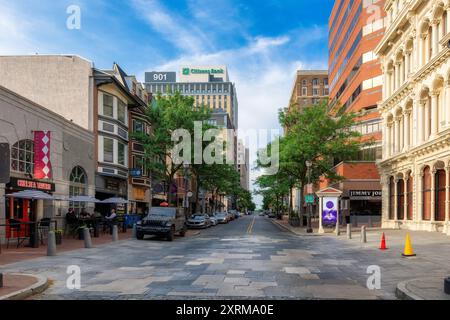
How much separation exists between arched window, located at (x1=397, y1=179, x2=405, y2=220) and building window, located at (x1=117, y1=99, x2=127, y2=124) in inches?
963

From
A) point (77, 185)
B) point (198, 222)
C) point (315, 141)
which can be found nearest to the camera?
point (77, 185)

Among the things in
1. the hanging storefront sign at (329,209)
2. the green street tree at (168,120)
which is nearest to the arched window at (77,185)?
the green street tree at (168,120)

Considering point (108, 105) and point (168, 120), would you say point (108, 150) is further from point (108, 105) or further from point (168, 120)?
point (168, 120)

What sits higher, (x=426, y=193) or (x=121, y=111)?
(x=121, y=111)

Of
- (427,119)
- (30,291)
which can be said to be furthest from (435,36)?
(30,291)

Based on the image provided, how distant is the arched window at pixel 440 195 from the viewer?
29.9m

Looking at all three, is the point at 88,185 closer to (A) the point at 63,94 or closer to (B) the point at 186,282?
(A) the point at 63,94

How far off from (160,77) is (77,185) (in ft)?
515

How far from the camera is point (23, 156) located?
22.7 metres

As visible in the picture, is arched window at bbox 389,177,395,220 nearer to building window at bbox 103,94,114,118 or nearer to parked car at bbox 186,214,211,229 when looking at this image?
parked car at bbox 186,214,211,229

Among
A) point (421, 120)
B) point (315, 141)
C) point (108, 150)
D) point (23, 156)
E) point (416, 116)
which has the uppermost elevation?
point (416, 116)

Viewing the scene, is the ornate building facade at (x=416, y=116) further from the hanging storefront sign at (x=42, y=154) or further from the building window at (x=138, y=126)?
the building window at (x=138, y=126)

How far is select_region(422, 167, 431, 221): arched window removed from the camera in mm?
31938

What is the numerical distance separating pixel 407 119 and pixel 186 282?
100 feet
